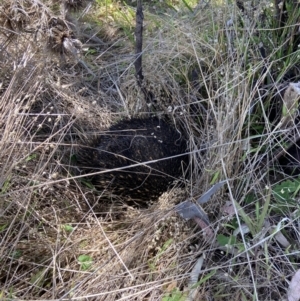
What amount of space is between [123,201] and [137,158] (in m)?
0.18

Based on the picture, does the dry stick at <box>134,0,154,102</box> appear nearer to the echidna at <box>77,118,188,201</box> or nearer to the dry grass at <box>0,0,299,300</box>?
the dry grass at <box>0,0,299,300</box>

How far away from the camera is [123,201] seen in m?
2.31

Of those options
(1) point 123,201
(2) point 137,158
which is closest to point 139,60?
(2) point 137,158

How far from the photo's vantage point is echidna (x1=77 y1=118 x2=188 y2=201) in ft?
7.48

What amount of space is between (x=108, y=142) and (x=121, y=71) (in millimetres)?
648

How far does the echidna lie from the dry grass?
0.21ft

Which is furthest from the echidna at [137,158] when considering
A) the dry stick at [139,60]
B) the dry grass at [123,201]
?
the dry stick at [139,60]

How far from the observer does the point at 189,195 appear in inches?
83.4

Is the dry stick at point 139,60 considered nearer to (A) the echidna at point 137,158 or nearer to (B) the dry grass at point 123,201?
(B) the dry grass at point 123,201

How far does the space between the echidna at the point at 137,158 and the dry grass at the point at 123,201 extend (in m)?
0.07

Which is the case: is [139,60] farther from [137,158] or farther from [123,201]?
[123,201]

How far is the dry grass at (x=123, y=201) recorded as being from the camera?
176 centimetres

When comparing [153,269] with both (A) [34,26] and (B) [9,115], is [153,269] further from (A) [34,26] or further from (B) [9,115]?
(A) [34,26]

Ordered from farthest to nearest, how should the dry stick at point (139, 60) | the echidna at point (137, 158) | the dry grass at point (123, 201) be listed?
the dry stick at point (139, 60)
the echidna at point (137, 158)
the dry grass at point (123, 201)
